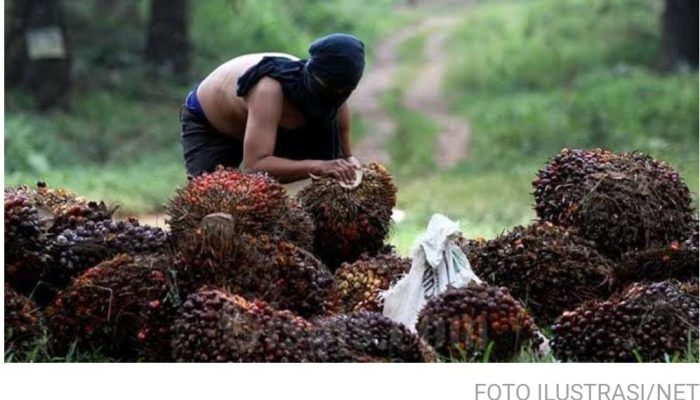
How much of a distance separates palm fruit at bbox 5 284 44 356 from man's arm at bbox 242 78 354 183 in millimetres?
1284

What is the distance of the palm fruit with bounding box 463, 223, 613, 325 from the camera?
4258 millimetres

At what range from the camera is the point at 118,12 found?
19.4m

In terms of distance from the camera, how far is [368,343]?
11.5 feet

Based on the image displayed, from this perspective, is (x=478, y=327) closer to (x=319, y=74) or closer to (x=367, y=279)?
(x=367, y=279)

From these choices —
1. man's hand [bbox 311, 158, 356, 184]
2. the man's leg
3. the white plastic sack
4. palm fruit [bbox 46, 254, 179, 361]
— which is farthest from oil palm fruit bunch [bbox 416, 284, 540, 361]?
the man's leg

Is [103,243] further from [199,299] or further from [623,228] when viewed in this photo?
[623,228]

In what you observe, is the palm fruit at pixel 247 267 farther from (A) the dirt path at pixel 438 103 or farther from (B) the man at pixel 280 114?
(A) the dirt path at pixel 438 103

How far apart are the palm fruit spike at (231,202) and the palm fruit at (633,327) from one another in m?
0.93

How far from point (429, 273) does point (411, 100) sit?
16141 mm

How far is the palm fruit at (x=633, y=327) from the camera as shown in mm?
3713

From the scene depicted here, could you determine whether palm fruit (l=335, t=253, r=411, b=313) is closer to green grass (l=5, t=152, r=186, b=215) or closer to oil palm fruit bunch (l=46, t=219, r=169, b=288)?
oil palm fruit bunch (l=46, t=219, r=169, b=288)

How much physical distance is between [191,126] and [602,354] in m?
2.53

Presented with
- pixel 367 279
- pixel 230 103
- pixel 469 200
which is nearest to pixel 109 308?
pixel 367 279
